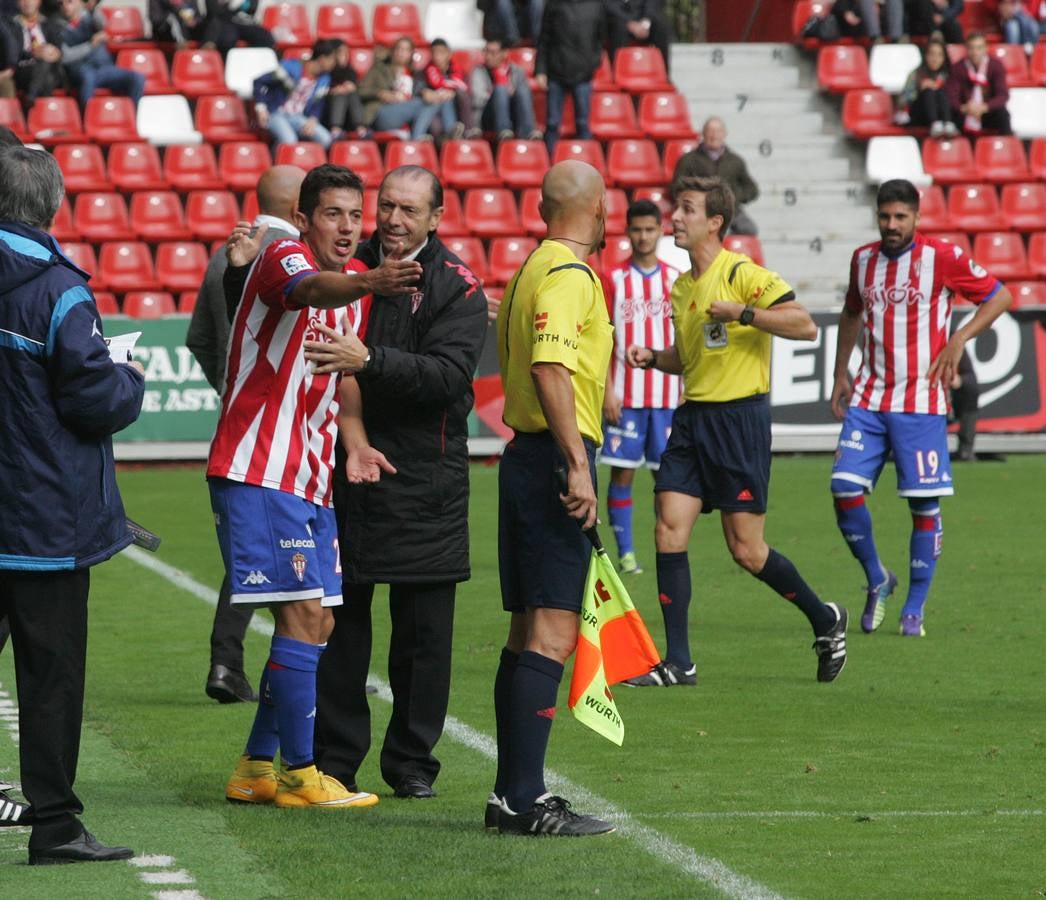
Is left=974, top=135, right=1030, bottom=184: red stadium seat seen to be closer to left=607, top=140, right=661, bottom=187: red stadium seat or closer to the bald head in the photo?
left=607, top=140, right=661, bottom=187: red stadium seat

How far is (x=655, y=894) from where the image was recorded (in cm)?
479

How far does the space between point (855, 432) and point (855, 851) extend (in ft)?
15.8

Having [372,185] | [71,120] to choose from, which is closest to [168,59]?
[71,120]

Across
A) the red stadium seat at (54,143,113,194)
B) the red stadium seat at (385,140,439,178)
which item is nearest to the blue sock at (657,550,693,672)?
the red stadium seat at (385,140,439,178)

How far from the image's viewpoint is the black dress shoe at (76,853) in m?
5.06

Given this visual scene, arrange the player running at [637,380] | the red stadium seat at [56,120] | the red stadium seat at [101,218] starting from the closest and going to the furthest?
the player running at [637,380], the red stadium seat at [101,218], the red stadium seat at [56,120]

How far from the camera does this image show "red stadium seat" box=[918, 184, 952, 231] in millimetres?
22656

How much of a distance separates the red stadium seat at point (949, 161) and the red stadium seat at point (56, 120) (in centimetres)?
983

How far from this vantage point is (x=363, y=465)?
594 cm

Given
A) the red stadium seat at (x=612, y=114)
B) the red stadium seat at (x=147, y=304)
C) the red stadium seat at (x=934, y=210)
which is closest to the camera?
the red stadium seat at (x=147, y=304)

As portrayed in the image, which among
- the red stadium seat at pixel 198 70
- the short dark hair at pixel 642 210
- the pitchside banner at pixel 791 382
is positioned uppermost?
the red stadium seat at pixel 198 70

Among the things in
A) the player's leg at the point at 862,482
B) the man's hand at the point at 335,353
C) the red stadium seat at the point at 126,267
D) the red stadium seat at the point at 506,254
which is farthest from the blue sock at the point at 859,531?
the red stadium seat at the point at 126,267

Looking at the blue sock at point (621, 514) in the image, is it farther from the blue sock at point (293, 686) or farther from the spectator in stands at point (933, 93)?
the spectator in stands at point (933, 93)

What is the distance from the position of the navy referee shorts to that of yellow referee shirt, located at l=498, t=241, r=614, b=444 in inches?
3.8
